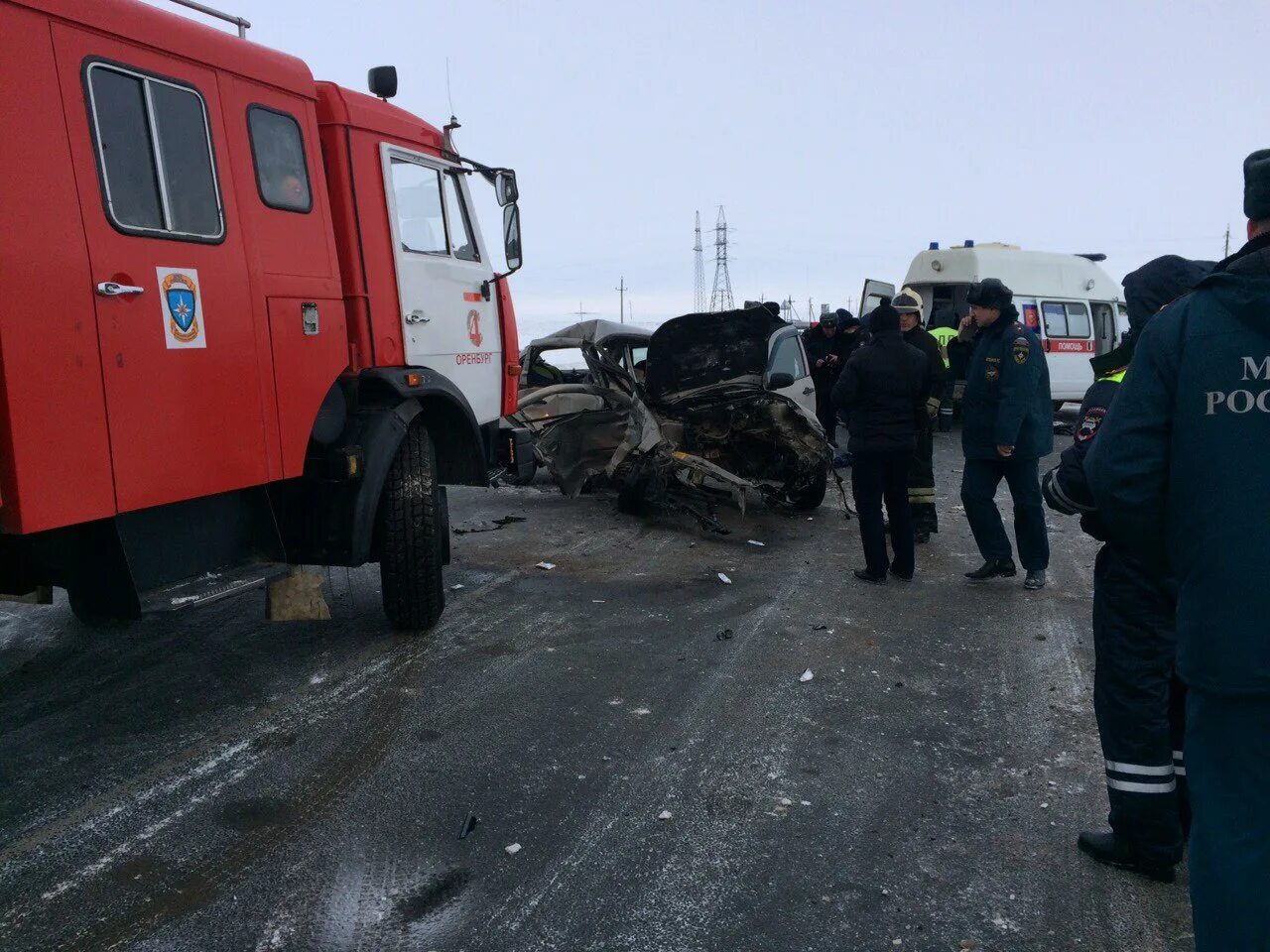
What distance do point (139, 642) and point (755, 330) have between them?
5.56 m

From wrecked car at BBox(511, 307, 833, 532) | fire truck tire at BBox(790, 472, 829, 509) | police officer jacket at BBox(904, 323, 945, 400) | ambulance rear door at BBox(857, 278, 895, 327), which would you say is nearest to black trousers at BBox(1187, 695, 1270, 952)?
police officer jacket at BBox(904, 323, 945, 400)

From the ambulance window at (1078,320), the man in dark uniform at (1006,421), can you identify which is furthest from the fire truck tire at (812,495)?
the ambulance window at (1078,320)

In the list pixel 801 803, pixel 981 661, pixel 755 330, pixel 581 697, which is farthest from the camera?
pixel 755 330

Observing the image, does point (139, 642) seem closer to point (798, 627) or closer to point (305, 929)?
point (305, 929)

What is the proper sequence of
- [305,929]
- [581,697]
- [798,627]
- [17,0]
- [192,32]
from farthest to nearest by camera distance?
[798,627] → [581,697] → [192,32] → [17,0] → [305,929]

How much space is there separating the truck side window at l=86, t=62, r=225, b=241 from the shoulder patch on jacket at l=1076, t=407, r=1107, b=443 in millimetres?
3369

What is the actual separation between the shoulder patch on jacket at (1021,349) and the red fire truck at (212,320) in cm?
319

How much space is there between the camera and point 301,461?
435 cm

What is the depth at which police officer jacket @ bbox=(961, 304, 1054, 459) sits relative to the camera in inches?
237

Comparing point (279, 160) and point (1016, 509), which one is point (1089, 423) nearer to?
point (1016, 509)

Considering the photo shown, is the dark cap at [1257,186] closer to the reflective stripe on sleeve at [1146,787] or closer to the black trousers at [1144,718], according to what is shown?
the black trousers at [1144,718]

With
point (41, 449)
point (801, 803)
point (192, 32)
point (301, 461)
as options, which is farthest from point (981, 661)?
point (192, 32)

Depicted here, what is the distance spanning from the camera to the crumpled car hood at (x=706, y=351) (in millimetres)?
8531

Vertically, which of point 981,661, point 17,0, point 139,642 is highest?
point 17,0
